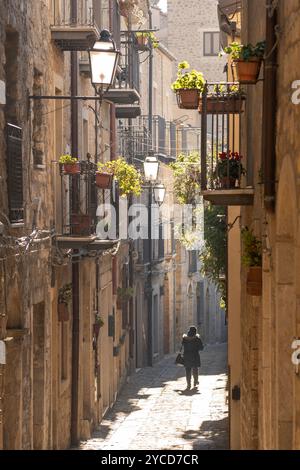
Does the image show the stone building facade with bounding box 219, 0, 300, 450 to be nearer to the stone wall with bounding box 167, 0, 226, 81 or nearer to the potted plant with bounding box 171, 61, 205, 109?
the potted plant with bounding box 171, 61, 205, 109

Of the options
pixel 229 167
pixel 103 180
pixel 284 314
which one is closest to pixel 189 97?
pixel 229 167

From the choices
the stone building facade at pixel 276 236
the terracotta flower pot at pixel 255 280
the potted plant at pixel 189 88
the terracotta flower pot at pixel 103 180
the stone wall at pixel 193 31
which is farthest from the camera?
the stone wall at pixel 193 31

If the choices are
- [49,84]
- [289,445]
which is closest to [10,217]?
[49,84]

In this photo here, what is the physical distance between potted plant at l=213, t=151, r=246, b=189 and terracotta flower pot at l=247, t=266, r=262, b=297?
5.51 ft

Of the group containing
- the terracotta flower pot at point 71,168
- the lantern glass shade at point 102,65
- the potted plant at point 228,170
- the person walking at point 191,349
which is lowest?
the person walking at point 191,349

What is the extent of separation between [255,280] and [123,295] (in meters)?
18.6

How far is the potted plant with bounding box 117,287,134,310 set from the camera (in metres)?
29.5

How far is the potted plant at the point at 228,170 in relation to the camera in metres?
13.0

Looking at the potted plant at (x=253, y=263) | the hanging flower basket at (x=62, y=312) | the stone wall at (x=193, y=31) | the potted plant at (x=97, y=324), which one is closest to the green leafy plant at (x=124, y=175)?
the potted plant at (x=97, y=324)

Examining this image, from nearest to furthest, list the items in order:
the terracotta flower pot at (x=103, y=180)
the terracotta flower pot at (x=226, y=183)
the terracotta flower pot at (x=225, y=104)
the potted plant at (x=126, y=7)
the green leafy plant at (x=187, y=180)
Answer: the terracotta flower pot at (x=226, y=183), the terracotta flower pot at (x=225, y=104), the terracotta flower pot at (x=103, y=180), the potted plant at (x=126, y=7), the green leafy plant at (x=187, y=180)

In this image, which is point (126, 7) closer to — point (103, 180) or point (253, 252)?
point (103, 180)

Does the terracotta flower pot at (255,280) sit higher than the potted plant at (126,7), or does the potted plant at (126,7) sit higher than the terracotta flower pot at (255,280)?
the potted plant at (126,7)

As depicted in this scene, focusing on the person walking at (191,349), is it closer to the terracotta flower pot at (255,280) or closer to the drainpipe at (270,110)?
the terracotta flower pot at (255,280)

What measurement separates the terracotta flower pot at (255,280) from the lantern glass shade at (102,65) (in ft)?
12.9
